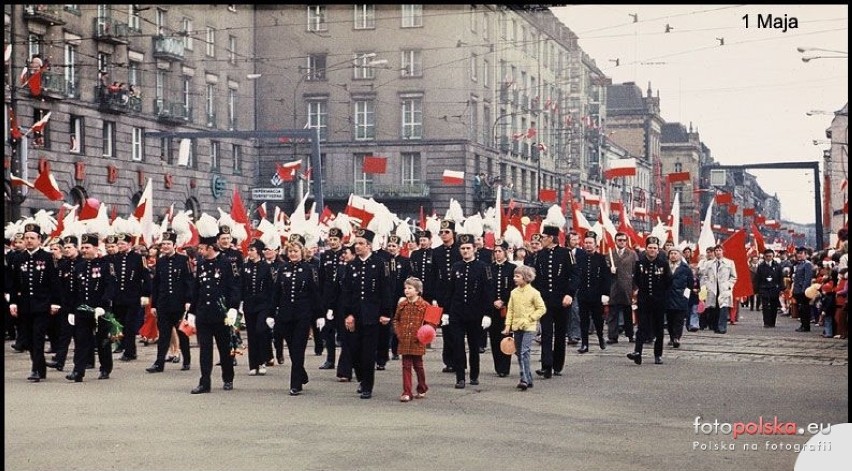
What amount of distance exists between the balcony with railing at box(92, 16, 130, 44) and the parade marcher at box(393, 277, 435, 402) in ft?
97.6

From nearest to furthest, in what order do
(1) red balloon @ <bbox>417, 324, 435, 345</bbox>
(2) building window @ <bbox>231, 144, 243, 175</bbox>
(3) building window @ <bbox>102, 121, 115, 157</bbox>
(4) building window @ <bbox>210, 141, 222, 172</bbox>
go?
(1) red balloon @ <bbox>417, 324, 435, 345</bbox> < (3) building window @ <bbox>102, 121, 115, 157</bbox> < (4) building window @ <bbox>210, 141, 222, 172</bbox> < (2) building window @ <bbox>231, 144, 243, 175</bbox>

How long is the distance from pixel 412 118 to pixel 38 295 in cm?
3045

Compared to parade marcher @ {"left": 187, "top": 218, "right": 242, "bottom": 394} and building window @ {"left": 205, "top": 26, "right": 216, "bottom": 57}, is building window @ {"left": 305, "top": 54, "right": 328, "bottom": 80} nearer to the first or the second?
building window @ {"left": 205, "top": 26, "right": 216, "bottom": 57}

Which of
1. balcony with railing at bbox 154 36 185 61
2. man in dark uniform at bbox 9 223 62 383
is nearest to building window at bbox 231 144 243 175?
balcony with railing at bbox 154 36 185 61

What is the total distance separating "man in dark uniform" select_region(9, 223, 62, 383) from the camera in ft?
48.8

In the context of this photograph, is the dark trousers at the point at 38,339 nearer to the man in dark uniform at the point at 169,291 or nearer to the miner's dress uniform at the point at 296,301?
the man in dark uniform at the point at 169,291

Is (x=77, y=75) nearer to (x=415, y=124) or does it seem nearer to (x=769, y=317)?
(x=415, y=124)

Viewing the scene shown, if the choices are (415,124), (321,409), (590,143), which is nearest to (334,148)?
(415,124)

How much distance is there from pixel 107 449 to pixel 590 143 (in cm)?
6036

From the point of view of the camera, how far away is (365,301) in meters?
13.7

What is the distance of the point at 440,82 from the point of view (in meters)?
43.9

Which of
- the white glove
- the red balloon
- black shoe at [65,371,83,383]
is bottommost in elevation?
black shoe at [65,371,83,383]

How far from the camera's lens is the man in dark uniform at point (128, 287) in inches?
682

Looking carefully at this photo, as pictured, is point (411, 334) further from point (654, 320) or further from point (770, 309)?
point (770, 309)
